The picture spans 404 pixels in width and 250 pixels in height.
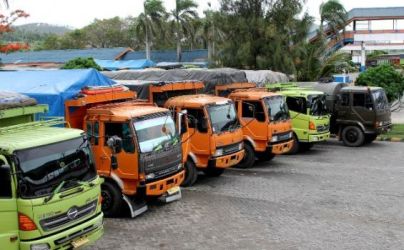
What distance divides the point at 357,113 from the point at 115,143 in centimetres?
1158

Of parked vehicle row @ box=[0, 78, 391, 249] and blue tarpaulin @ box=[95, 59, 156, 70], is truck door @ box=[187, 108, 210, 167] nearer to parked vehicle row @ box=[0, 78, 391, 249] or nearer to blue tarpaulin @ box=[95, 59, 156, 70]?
parked vehicle row @ box=[0, 78, 391, 249]

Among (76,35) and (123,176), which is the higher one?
(76,35)

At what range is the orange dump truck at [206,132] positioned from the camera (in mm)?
12797

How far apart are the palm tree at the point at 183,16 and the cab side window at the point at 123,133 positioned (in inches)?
1216

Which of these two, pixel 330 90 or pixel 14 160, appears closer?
pixel 14 160

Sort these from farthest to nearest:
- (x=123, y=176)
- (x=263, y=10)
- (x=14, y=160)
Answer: (x=263, y=10) → (x=123, y=176) → (x=14, y=160)

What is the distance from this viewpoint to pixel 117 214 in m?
10.4

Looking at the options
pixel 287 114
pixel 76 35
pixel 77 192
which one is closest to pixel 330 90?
pixel 287 114

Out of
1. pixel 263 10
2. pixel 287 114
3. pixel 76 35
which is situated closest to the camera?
pixel 287 114

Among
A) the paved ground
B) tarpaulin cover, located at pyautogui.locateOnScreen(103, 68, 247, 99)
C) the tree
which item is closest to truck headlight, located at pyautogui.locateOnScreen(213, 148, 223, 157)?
the paved ground

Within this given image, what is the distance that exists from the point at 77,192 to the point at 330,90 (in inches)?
549

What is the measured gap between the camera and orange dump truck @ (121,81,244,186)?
42.0 ft

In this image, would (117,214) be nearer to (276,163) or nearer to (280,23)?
(276,163)

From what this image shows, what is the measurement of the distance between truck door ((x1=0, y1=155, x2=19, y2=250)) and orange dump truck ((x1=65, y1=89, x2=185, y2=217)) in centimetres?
291
